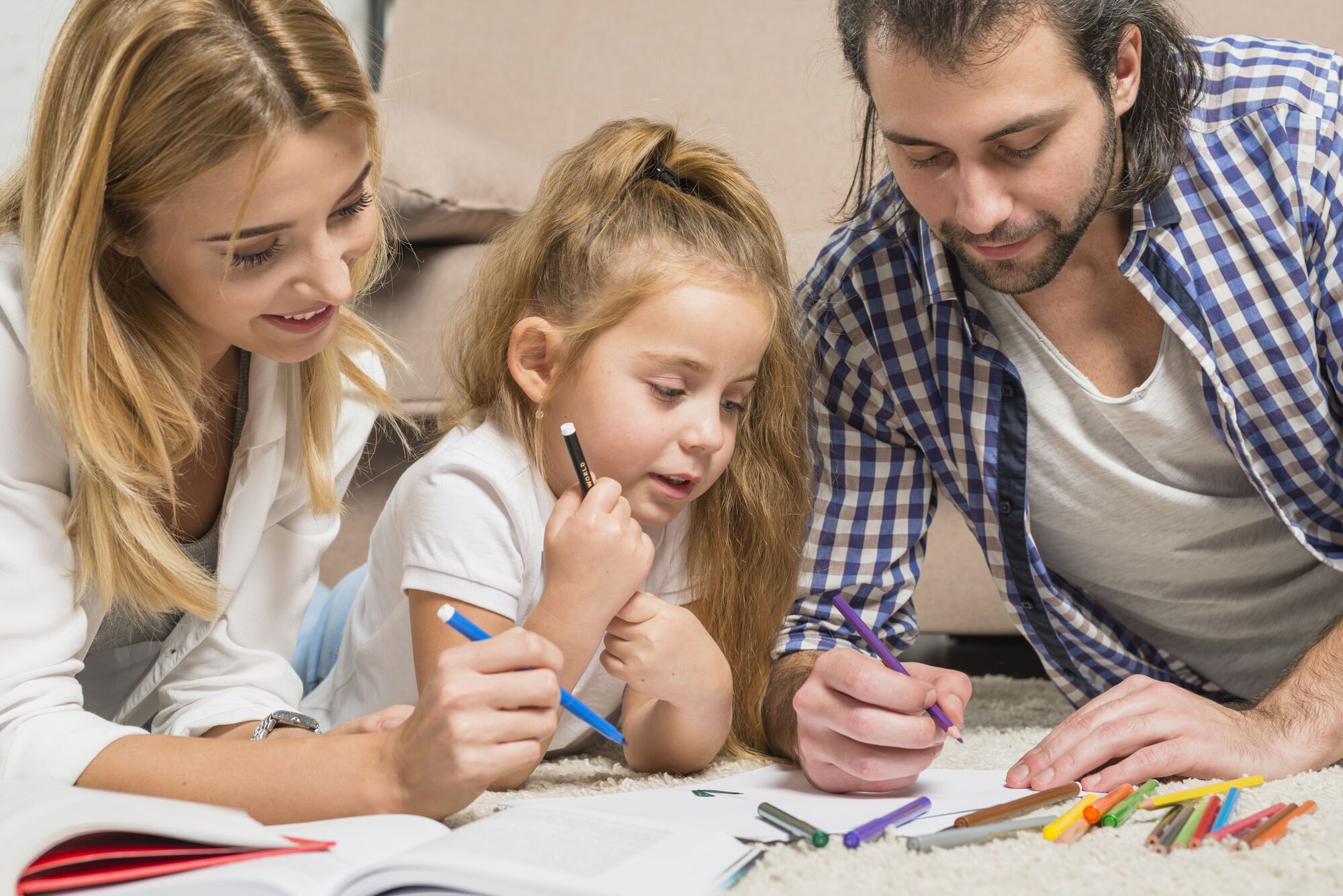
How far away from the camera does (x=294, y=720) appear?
3.39 ft

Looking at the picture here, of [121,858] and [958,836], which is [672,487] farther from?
[121,858]

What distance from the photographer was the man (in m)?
1.00

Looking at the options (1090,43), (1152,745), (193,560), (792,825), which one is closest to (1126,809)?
(1152,745)

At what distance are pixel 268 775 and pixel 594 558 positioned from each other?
281 mm

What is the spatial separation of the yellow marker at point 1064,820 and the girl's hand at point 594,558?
351 millimetres

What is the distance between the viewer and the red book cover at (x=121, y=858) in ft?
2.09

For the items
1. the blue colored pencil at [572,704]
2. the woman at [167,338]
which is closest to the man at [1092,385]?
the blue colored pencil at [572,704]

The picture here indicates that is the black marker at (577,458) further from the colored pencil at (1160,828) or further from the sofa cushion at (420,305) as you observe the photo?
the sofa cushion at (420,305)

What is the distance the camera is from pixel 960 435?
4.03 ft

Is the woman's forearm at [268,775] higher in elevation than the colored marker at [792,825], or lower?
lower

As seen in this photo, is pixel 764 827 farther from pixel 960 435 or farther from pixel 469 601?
pixel 960 435

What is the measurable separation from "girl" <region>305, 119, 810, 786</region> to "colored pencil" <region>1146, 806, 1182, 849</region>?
37 centimetres

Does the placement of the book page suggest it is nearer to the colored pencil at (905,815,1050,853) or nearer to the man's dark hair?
the colored pencil at (905,815,1050,853)

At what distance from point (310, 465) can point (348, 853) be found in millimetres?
514
